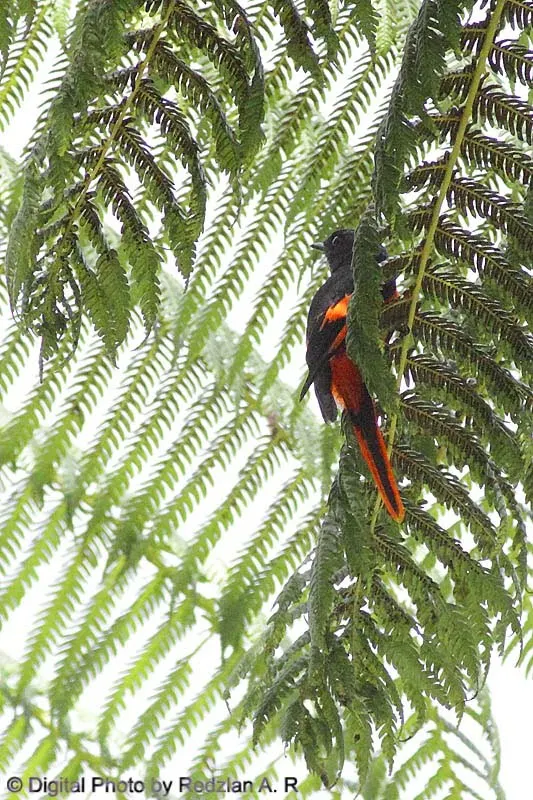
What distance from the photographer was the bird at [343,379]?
4.54 ft

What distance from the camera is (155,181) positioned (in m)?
1.41

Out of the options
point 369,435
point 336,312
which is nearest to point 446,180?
point 336,312

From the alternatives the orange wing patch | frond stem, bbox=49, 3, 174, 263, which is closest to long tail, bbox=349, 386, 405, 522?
the orange wing patch

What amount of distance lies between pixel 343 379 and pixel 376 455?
155 millimetres

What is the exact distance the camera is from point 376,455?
138cm

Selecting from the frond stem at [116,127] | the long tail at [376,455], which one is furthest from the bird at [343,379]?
the frond stem at [116,127]

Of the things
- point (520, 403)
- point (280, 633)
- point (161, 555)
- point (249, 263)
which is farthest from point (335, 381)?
point (161, 555)

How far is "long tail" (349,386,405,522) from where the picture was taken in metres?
1.37

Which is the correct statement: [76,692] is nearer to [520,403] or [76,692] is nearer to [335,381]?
[335,381]

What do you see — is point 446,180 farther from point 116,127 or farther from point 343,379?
point 116,127

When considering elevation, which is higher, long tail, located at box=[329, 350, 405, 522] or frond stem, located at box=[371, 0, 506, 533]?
frond stem, located at box=[371, 0, 506, 533]

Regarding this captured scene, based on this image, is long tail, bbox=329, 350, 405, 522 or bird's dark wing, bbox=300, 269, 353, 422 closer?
long tail, bbox=329, 350, 405, 522

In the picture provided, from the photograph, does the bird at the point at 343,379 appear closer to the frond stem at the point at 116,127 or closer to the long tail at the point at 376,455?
the long tail at the point at 376,455

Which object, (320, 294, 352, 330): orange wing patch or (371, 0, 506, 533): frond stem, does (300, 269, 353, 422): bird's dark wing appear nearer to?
(320, 294, 352, 330): orange wing patch
